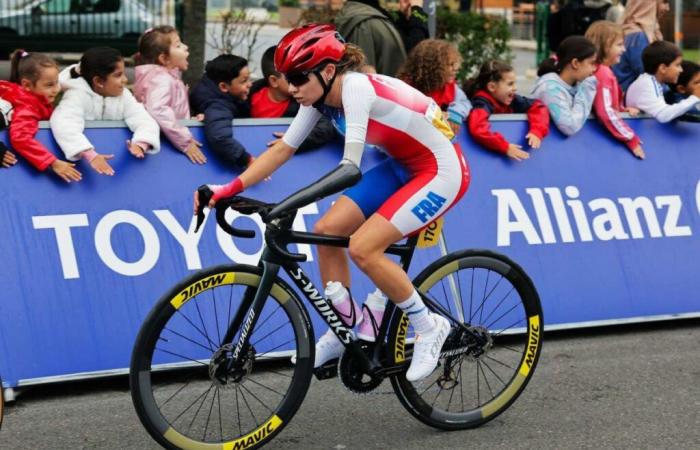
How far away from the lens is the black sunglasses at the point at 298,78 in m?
4.85

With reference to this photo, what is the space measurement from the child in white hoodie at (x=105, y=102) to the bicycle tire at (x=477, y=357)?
185 cm

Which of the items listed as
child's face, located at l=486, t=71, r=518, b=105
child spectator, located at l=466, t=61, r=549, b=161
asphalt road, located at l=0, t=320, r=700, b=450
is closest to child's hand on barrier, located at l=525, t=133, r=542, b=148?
child spectator, located at l=466, t=61, r=549, b=161

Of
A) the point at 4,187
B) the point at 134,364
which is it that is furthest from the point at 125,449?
the point at 4,187

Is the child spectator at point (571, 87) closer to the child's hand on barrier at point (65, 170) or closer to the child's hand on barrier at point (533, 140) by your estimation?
the child's hand on barrier at point (533, 140)

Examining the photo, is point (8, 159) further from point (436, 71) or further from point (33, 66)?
point (436, 71)

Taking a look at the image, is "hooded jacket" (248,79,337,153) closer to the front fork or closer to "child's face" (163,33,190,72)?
"child's face" (163,33,190,72)

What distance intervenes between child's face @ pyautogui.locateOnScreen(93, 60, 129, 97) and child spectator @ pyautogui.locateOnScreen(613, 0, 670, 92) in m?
3.90

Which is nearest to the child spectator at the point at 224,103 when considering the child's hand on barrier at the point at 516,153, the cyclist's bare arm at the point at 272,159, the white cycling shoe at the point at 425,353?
the cyclist's bare arm at the point at 272,159

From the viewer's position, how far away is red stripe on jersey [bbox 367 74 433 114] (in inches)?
193

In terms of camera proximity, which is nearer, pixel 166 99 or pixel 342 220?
A: pixel 342 220

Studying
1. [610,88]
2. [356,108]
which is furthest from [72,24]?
[356,108]

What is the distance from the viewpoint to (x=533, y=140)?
7160 mm

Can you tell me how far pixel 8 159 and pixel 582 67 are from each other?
3598 millimetres

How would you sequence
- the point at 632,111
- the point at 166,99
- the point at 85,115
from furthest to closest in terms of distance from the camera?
1. the point at 632,111
2. the point at 166,99
3. the point at 85,115
